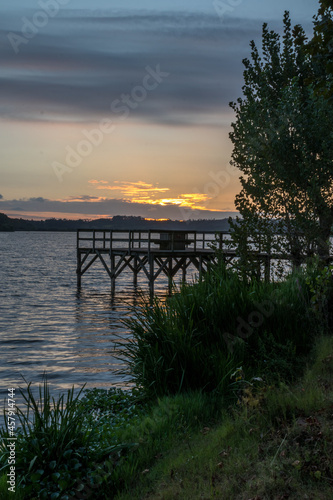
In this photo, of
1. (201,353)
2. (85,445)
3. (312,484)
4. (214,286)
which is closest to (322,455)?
(312,484)

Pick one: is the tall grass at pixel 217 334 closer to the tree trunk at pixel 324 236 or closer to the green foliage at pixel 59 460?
the green foliage at pixel 59 460

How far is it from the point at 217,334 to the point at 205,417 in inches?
95.6

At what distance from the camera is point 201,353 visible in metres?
8.15

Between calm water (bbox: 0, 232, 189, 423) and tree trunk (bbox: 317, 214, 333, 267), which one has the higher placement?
tree trunk (bbox: 317, 214, 333, 267)

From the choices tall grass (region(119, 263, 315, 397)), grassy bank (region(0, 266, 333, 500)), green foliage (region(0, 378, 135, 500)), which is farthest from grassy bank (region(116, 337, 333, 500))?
tall grass (region(119, 263, 315, 397))

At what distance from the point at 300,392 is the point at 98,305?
2180cm

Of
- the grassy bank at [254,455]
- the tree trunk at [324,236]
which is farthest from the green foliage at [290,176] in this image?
the grassy bank at [254,455]

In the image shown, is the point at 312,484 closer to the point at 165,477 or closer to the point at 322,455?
the point at 322,455

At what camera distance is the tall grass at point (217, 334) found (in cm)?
798

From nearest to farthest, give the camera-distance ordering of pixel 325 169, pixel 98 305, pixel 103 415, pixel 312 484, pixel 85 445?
pixel 312 484 < pixel 85 445 < pixel 103 415 < pixel 325 169 < pixel 98 305

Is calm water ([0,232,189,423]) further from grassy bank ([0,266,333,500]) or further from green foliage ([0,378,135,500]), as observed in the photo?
green foliage ([0,378,135,500])

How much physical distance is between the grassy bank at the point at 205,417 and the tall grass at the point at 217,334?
22 millimetres

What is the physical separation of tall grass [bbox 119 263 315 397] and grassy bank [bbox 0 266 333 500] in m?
0.02

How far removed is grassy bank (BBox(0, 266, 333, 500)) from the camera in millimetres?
5148
